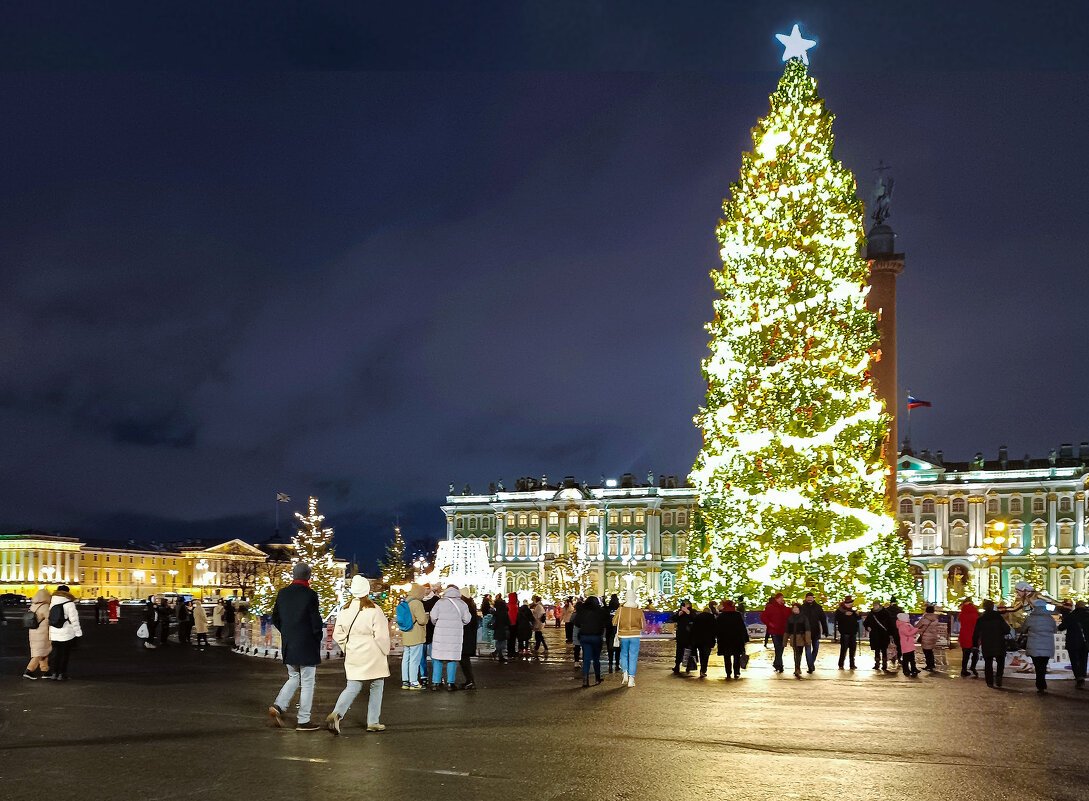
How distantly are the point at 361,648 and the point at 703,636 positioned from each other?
9.79m

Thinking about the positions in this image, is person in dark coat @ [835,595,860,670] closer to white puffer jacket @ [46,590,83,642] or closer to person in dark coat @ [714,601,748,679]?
person in dark coat @ [714,601,748,679]

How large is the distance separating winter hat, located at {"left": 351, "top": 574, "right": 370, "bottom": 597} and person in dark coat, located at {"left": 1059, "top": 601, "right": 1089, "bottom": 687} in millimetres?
12627

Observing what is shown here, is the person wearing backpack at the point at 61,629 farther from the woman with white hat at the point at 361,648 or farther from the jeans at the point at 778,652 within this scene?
the jeans at the point at 778,652

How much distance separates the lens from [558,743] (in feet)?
32.5

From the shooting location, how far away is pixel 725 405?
26328mm

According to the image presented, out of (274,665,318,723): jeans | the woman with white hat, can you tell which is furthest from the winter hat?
(274,665,318,723): jeans

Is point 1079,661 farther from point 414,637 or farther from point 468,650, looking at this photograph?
point 414,637

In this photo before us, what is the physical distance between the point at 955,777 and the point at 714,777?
1.82m

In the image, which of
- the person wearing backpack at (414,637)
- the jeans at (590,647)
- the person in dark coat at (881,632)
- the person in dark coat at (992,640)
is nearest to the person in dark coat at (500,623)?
the jeans at (590,647)

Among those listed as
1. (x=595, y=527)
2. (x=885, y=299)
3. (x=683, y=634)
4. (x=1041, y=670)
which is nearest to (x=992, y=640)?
(x=1041, y=670)

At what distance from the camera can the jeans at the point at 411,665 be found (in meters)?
15.4

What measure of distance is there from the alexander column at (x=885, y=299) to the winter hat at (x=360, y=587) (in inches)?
1036

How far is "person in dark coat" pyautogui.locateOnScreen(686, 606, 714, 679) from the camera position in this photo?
61.8 feet

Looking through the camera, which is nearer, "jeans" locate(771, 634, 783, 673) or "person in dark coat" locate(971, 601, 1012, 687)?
"person in dark coat" locate(971, 601, 1012, 687)
